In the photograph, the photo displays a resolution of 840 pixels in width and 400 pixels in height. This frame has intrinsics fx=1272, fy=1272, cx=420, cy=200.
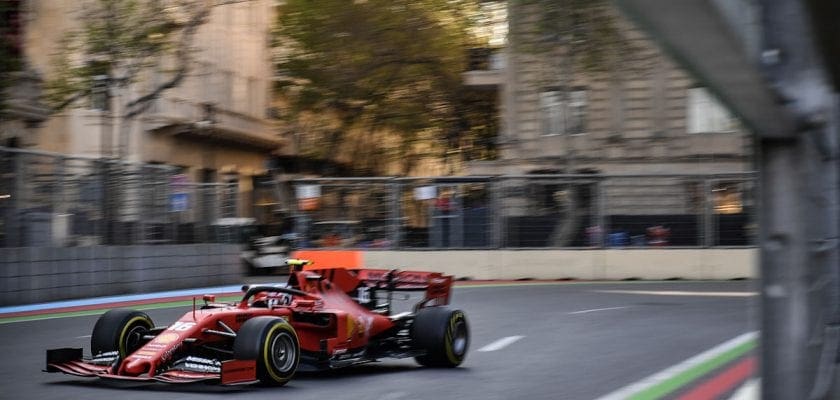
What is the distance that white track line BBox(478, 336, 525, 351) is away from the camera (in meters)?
13.2

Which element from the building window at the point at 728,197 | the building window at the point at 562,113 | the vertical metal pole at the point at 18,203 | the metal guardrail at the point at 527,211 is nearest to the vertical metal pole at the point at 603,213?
the metal guardrail at the point at 527,211

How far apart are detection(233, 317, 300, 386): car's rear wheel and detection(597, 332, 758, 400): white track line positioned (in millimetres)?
2332

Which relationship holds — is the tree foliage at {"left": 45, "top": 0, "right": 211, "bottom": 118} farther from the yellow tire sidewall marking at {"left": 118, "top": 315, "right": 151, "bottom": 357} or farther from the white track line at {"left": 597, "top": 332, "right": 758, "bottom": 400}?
the yellow tire sidewall marking at {"left": 118, "top": 315, "right": 151, "bottom": 357}

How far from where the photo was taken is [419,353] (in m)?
11.2

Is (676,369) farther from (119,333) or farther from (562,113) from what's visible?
(562,113)

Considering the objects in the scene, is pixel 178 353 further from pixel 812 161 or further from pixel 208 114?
pixel 208 114

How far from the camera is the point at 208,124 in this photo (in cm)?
4309

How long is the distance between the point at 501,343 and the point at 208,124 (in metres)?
30.8

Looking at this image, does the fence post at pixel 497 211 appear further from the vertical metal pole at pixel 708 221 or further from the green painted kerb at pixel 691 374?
the green painted kerb at pixel 691 374

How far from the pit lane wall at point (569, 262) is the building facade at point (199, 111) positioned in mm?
4766

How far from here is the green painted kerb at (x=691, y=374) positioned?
952 cm

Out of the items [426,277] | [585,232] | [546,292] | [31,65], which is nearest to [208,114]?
[31,65]

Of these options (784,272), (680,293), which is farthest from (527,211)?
(784,272)

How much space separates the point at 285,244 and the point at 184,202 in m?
6.33
